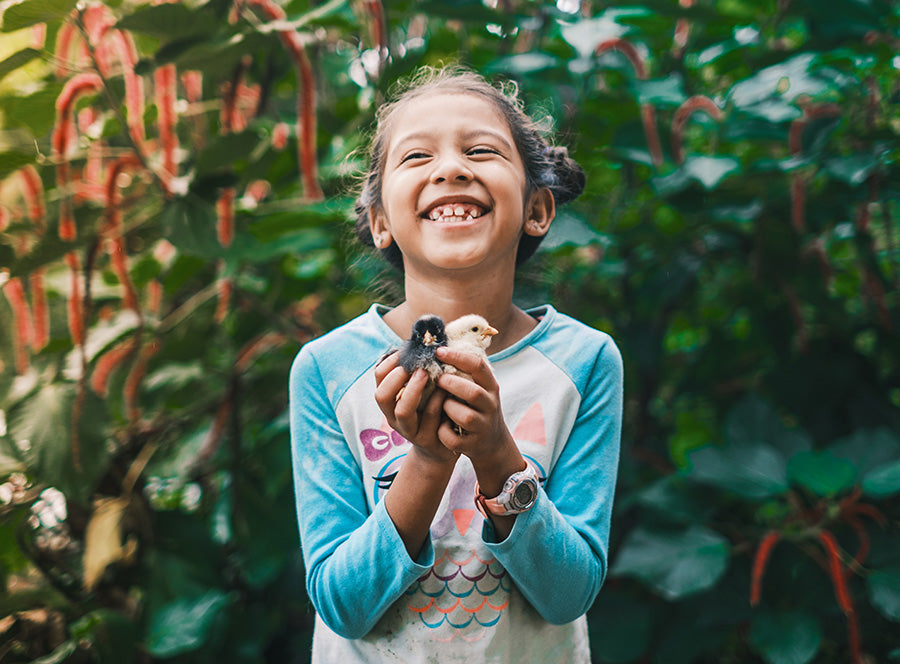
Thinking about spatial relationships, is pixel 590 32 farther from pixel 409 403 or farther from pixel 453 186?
pixel 409 403

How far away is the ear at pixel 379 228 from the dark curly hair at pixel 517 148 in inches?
0.5

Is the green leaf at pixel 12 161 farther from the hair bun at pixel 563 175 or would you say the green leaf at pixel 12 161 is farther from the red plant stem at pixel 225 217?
the hair bun at pixel 563 175

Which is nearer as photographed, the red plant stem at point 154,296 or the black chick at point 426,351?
the black chick at point 426,351

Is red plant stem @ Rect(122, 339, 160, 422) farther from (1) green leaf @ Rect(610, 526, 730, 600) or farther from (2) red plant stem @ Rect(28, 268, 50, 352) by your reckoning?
(1) green leaf @ Rect(610, 526, 730, 600)

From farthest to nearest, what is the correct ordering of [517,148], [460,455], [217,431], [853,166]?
[217,431] < [853,166] < [517,148] < [460,455]

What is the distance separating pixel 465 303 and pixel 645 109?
0.91 meters

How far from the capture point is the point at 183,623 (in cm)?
135

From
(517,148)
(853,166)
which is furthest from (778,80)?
→ (517,148)

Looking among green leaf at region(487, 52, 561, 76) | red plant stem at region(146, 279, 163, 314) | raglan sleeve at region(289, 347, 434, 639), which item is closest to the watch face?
raglan sleeve at region(289, 347, 434, 639)

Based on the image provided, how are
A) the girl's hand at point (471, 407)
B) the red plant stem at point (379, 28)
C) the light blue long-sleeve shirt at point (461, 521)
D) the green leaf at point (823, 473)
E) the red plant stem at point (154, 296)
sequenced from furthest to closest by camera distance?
the red plant stem at point (154, 296) < the green leaf at point (823, 473) < the red plant stem at point (379, 28) < the light blue long-sleeve shirt at point (461, 521) < the girl's hand at point (471, 407)

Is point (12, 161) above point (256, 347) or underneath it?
above

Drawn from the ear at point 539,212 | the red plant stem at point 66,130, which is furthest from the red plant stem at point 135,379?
the ear at point 539,212

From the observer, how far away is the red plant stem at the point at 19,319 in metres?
1.38

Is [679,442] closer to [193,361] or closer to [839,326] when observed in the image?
[839,326]
